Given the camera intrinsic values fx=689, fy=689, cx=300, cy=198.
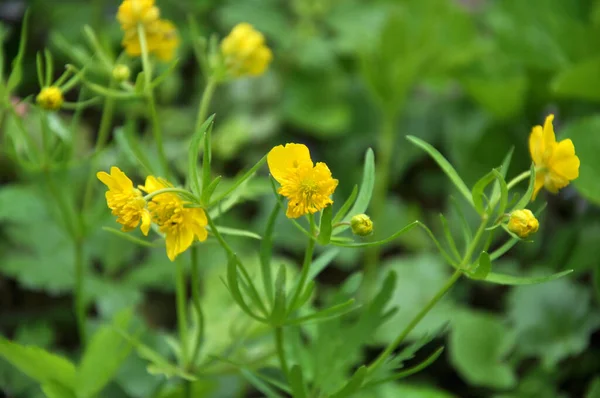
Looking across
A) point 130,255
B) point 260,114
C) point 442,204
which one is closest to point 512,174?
point 442,204

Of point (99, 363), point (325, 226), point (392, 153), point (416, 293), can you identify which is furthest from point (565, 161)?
point (392, 153)

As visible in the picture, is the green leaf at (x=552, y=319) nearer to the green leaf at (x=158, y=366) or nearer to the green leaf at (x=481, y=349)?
the green leaf at (x=481, y=349)

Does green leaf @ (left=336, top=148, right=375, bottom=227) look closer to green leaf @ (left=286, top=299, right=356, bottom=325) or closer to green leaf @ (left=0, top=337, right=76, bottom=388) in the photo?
green leaf @ (left=286, top=299, right=356, bottom=325)

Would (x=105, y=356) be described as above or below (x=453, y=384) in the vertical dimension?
above

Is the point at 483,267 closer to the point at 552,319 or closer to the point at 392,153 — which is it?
the point at 552,319

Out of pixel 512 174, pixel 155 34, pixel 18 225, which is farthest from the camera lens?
pixel 512 174

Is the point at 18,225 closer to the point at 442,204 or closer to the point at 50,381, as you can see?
the point at 50,381
